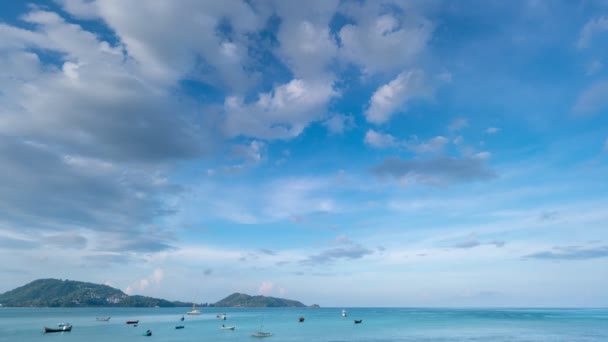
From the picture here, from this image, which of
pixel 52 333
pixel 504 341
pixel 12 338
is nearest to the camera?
pixel 504 341

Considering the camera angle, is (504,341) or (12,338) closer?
(504,341)

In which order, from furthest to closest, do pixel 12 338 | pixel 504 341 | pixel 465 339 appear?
pixel 12 338 < pixel 465 339 < pixel 504 341

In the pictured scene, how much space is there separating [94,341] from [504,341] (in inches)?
2891

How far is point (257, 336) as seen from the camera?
251 ft

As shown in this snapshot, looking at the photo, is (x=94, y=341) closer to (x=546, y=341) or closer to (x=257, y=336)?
(x=257, y=336)

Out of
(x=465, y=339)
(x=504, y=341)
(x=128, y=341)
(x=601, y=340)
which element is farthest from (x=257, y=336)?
(x=601, y=340)

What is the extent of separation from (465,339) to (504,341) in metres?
6.73

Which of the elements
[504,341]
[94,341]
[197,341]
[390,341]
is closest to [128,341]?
[94,341]

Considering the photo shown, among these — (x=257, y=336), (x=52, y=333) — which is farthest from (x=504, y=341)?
(x=52, y=333)

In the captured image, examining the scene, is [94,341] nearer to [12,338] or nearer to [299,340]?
[12,338]

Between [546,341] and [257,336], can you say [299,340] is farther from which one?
[546,341]

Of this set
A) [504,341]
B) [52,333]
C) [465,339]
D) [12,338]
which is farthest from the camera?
[52,333]

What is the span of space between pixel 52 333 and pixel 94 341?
2064 cm

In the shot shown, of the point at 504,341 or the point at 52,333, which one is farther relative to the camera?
the point at 52,333
